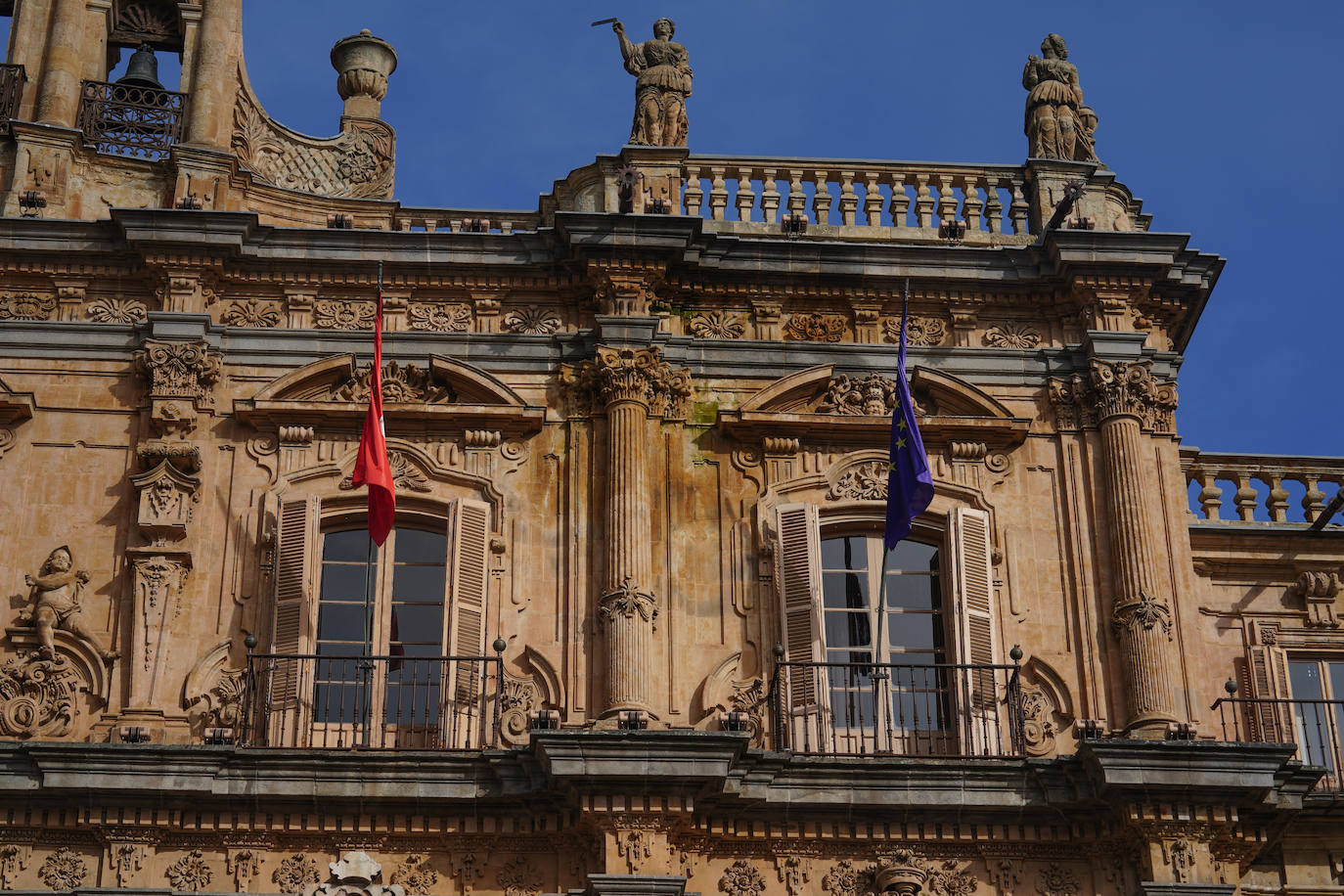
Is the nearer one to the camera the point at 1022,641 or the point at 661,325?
the point at 1022,641

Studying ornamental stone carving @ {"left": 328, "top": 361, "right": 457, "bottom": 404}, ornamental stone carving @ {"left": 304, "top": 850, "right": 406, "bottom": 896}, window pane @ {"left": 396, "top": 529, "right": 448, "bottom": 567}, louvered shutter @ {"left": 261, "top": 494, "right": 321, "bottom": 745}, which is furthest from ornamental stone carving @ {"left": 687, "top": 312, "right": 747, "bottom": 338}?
ornamental stone carving @ {"left": 304, "top": 850, "right": 406, "bottom": 896}

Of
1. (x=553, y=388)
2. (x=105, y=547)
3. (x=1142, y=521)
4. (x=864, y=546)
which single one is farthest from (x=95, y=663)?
(x=1142, y=521)

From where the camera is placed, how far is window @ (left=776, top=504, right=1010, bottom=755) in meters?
20.6

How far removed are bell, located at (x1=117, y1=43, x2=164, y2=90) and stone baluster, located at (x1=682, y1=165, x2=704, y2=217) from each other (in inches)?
210

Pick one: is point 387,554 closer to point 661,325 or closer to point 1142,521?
point 661,325

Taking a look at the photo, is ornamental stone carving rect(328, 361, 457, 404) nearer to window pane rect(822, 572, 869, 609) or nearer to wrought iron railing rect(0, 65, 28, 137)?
window pane rect(822, 572, 869, 609)

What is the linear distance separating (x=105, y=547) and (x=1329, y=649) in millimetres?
11580

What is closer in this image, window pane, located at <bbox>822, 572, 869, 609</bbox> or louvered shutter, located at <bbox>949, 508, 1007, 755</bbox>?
louvered shutter, located at <bbox>949, 508, 1007, 755</bbox>

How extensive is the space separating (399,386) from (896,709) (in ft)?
17.9

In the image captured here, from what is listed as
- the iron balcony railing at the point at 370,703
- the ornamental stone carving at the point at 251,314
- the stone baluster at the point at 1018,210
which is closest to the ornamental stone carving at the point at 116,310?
the ornamental stone carving at the point at 251,314

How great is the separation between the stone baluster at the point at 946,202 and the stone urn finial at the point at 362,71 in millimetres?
5895

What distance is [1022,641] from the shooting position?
2127 centimetres

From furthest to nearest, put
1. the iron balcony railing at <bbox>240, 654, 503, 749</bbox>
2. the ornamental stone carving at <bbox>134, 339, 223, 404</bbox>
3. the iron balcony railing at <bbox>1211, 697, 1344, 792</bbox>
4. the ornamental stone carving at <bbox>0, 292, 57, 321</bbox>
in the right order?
the ornamental stone carving at <bbox>0, 292, 57, 321</bbox>, the iron balcony railing at <bbox>1211, 697, 1344, 792</bbox>, the ornamental stone carving at <bbox>134, 339, 223, 404</bbox>, the iron balcony railing at <bbox>240, 654, 503, 749</bbox>

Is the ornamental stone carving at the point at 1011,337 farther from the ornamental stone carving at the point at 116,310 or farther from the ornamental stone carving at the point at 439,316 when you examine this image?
the ornamental stone carving at the point at 116,310
